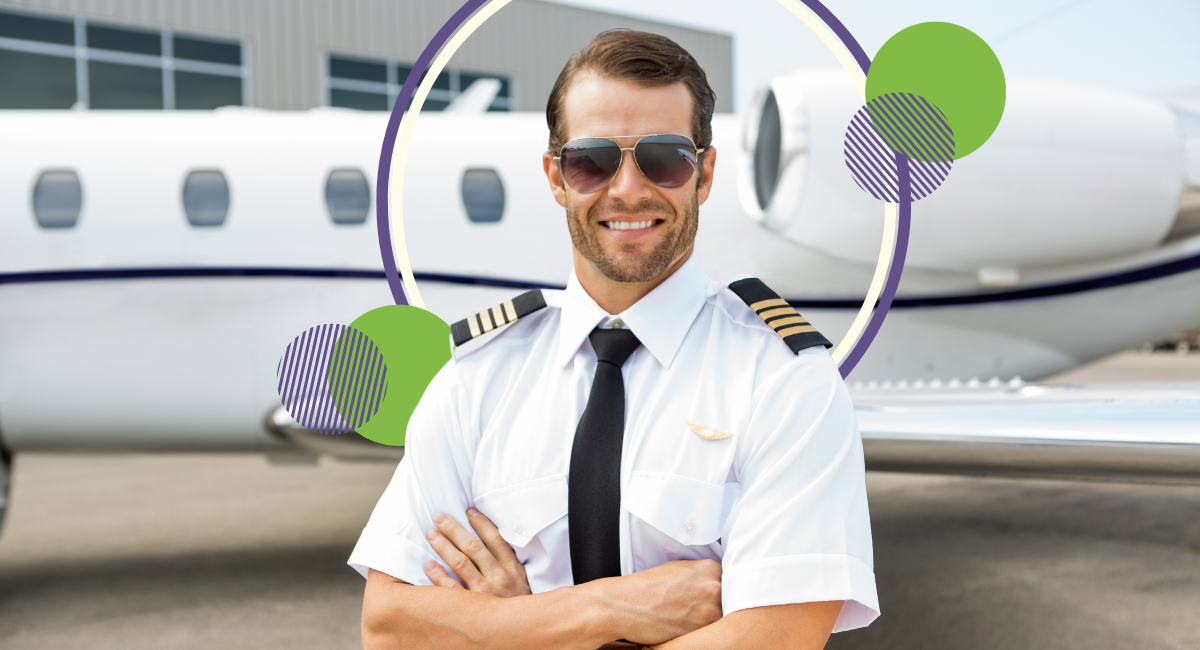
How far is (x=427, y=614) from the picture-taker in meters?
1.57

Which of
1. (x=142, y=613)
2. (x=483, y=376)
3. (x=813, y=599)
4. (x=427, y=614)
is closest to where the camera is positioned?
(x=813, y=599)

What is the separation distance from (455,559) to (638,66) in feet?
3.09

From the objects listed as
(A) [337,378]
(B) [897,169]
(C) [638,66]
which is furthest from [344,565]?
(C) [638,66]

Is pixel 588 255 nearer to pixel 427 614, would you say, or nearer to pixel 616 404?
pixel 616 404

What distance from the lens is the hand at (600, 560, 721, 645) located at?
58.4 inches

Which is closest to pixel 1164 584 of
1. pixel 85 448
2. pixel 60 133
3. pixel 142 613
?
pixel 142 613

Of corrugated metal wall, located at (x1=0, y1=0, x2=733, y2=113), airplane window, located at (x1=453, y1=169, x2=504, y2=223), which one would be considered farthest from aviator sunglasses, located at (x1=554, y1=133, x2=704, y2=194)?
corrugated metal wall, located at (x1=0, y1=0, x2=733, y2=113)

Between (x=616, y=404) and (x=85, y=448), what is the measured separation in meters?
4.95

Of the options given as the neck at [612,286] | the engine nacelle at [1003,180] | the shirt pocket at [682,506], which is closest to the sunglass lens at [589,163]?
the neck at [612,286]


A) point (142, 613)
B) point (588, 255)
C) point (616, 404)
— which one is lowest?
point (142, 613)

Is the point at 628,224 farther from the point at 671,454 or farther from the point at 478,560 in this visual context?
the point at 478,560

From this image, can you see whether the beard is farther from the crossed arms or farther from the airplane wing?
the airplane wing

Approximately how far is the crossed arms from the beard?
53cm

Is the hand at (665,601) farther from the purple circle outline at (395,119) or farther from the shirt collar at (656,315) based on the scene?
the purple circle outline at (395,119)
